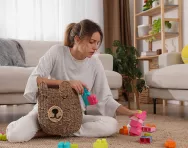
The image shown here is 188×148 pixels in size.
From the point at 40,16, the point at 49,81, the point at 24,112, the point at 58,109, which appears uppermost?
the point at 40,16

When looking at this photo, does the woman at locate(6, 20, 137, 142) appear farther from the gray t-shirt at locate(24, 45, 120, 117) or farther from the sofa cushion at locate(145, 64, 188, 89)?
the sofa cushion at locate(145, 64, 188, 89)

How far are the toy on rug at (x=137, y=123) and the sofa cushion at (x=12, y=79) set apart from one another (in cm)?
107

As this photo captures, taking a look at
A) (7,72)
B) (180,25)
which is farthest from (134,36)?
(7,72)

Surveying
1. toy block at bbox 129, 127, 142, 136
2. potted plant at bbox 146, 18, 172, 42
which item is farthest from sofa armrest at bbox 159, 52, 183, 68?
toy block at bbox 129, 127, 142, 136

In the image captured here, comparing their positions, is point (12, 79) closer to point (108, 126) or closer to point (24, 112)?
point (24, 112)

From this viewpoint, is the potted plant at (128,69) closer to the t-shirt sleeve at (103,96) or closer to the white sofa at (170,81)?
the white sofa at (170,81)

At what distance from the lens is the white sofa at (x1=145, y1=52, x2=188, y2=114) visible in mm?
2449

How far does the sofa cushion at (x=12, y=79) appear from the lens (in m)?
2.40

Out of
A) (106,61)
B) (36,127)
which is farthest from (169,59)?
(36,127)

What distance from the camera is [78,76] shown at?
179 centimetres

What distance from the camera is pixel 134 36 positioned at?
462 centimetres

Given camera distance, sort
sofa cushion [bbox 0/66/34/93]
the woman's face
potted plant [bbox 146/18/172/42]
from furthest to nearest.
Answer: potted plant [bbox 146/18/172/42], sofa cushion [bbox 0/66/34/93], the woman's face

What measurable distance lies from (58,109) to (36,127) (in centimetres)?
16

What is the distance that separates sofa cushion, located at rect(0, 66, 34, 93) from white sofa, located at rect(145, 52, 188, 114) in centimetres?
106
